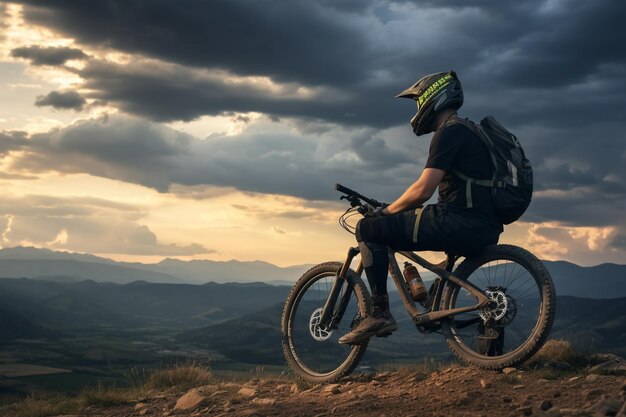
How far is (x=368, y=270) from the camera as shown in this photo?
8367mm

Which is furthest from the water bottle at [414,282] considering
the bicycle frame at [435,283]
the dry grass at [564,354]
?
the dry grass at [564,354]

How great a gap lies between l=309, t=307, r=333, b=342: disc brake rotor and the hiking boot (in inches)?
37.8

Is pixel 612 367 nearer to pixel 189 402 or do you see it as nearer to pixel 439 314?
pixel 439 314

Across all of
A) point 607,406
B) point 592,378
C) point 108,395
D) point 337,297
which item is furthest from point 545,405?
point 108,395

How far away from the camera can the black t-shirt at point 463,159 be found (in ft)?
24.7

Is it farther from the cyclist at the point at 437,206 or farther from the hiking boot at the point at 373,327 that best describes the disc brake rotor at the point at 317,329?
the cyclist at the point at 437,206

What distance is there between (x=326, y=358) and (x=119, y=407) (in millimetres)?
3390

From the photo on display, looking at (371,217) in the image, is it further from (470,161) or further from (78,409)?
(78,409)

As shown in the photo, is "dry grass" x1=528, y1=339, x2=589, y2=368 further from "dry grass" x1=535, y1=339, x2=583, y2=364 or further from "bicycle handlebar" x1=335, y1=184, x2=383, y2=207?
"bicycle handlebar" x1=335, y1=184, x2=383, y2=207

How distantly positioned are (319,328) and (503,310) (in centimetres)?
302

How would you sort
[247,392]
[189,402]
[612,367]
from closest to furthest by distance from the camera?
[189,402]
[247,392]
[612,367]

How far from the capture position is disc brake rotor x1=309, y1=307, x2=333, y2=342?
30.9 feet

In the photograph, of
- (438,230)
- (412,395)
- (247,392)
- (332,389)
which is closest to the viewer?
(412,395)

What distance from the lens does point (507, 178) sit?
748 centimetres
